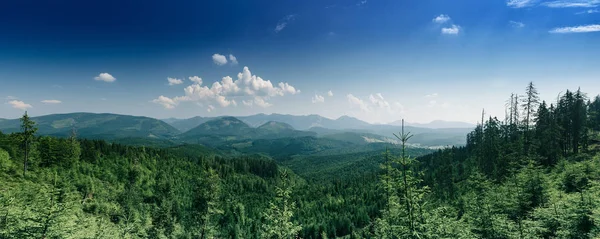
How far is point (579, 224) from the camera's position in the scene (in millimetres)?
23188

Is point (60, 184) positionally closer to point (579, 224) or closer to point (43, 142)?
point (43, 142)

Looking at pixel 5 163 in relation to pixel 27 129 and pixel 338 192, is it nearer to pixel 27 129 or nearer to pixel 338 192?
pixel 27 129

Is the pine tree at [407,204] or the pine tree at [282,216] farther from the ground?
the pine tree at [407,204]

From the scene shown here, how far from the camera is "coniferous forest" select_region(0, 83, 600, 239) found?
78.6ft

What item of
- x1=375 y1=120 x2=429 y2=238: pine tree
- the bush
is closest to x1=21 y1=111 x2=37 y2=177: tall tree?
the bush

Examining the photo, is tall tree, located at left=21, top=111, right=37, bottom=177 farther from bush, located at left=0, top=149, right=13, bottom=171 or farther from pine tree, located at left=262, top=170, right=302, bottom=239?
pine tree, located at left=262, top=170, right=302, bottom=239

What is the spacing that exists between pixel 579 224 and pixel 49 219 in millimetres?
54012

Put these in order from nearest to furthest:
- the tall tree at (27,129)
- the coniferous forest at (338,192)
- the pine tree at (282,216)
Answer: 1. the coniferous forest at (338,192)
2. the pine tree at (282,216)
3. the tall tree at (27,129)

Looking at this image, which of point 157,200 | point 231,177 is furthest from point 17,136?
point 231,177

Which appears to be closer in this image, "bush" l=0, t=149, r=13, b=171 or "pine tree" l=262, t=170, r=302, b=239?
"pine tree" l=262, t=170, r=302, b=239

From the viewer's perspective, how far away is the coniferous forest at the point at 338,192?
24.0 m

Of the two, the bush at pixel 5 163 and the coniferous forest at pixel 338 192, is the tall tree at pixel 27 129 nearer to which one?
the coniferous forest at pixel 338 192

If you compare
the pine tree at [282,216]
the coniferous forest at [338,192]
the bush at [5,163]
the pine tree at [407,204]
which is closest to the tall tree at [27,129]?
the coniferous forest at [338,192]

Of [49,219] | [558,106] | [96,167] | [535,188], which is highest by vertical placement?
[558,106]
